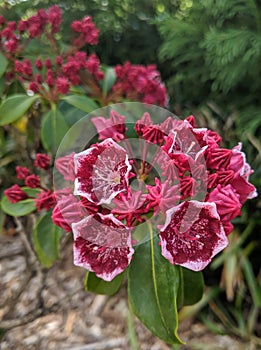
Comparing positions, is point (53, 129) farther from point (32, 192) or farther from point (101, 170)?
Result: point (101, 170)

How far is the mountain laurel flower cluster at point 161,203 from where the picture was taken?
Answer: 2.56 ft

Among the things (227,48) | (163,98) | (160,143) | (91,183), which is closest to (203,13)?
(227,48)

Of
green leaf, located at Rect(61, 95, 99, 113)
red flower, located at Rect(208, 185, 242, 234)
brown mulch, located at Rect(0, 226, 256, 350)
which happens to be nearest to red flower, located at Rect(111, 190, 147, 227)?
red flower, located at Rect(208, 185, 242, 234)

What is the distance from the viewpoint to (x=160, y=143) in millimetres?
904

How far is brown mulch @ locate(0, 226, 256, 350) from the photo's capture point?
1.47 meters

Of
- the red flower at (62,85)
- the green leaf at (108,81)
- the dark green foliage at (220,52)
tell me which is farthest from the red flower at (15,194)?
the dark green foliage at (220,52)

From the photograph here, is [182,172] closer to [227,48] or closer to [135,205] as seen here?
[135,205]

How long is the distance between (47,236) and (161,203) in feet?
2.06

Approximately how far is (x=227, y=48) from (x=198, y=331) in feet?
3.46

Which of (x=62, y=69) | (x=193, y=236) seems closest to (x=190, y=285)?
(x=193, y=236)

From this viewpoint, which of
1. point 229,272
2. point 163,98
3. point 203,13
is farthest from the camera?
point 203,13

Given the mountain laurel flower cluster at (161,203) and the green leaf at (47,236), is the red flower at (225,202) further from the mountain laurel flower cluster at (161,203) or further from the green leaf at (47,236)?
the green leaf at (47,236)

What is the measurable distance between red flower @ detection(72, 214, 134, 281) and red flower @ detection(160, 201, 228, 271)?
7 centimetres

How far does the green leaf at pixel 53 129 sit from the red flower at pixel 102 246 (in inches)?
26.7
